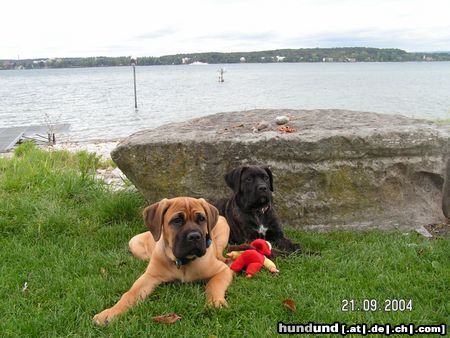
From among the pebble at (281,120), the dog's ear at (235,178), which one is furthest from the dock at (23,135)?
the dog's ear at (235,178)

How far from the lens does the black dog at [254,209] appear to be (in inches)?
231

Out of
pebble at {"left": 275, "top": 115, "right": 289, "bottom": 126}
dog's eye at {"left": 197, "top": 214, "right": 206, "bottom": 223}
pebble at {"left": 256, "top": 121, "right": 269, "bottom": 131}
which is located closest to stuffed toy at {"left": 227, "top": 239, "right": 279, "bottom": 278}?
dog's eye at {"left": 197, "top": 214, "right": 206, "bottom": 223}

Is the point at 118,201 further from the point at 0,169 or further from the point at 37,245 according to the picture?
the point at 0,169

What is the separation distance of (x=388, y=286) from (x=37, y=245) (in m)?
Answer: 4.10

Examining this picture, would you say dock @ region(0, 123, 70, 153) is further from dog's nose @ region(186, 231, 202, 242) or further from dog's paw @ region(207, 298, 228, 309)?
dog's paw @ region(207, 298, 228, 309)

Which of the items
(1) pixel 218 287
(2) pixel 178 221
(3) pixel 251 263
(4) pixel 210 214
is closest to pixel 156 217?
(2) pixel 178 221

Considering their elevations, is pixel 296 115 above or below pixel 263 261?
above

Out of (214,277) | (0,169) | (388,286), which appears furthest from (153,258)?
(0,169)

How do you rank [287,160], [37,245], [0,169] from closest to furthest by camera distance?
1. [37,245]
2. [287,160]
3. [0,169]

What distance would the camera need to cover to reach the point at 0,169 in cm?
953

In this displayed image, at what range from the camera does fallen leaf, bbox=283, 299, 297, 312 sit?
4170mm

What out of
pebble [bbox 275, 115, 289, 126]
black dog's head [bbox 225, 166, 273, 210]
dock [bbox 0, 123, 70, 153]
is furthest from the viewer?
dock [bbox 0, 123, 70, 153]

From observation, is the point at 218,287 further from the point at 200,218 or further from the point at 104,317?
the point at 104,317

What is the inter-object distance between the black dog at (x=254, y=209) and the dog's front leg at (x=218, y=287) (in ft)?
3.81
